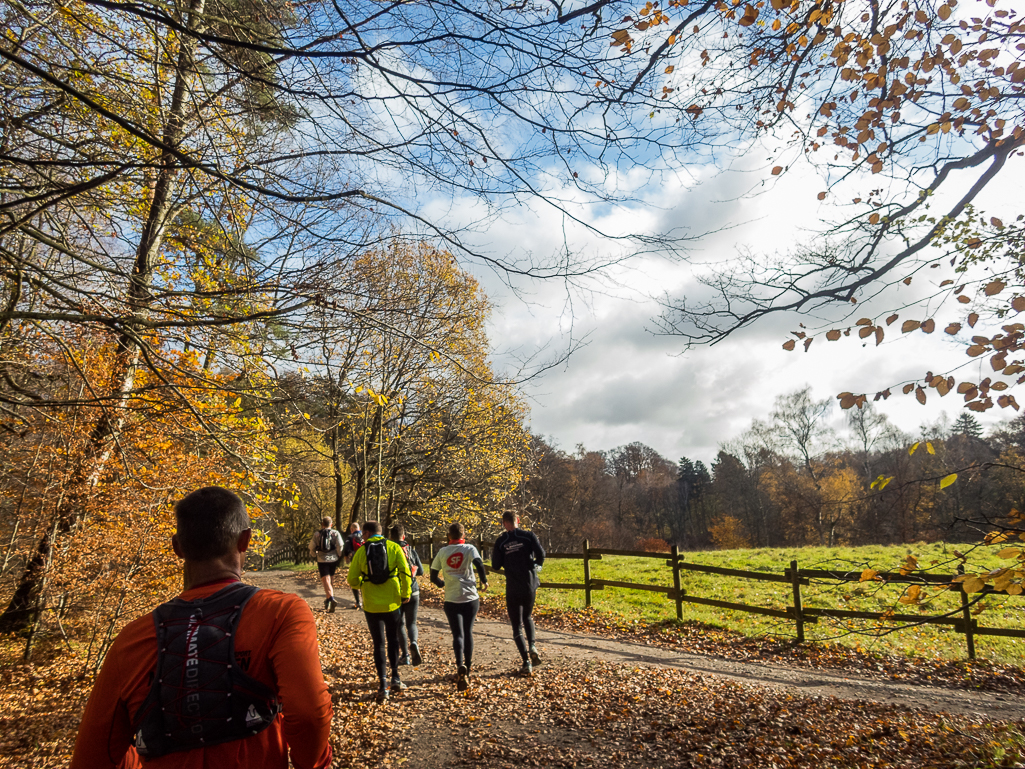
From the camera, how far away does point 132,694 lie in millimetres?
1648

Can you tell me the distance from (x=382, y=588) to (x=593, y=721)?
8.35 feet

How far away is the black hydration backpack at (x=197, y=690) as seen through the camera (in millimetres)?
1614

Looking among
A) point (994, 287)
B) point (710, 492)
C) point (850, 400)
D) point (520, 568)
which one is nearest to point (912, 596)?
point (850, 400)

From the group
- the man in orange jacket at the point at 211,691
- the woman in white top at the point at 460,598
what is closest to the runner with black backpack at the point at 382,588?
the woman in white top at the point at 460,598

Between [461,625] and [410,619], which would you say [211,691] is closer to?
[461,625]

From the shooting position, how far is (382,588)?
585cm

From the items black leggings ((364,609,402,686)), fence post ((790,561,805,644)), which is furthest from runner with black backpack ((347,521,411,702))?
fence post ((790,561,805,644))

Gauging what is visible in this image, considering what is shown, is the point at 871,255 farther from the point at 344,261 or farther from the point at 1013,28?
the point at 344,261

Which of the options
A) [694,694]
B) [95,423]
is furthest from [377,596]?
[95,423]

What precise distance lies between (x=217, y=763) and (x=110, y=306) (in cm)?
391

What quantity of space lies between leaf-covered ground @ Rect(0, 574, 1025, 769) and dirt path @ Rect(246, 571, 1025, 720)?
0.09 metres

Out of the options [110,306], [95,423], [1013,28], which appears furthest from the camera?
[95,423]

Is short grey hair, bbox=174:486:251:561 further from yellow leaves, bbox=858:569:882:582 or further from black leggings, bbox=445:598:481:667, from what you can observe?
black leggings, bbox=445:598:481:667

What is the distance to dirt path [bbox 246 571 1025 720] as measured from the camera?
6305 millimetres
